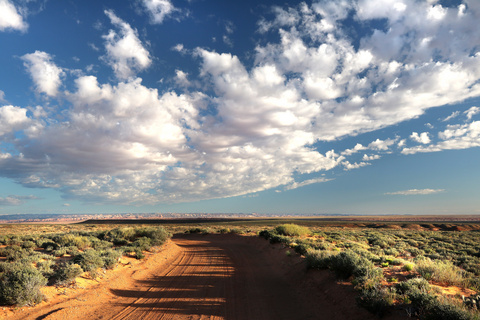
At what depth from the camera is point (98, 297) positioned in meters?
9.20

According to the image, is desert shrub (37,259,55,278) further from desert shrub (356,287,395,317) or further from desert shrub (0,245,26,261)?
desert shrub (356,287,395,317)

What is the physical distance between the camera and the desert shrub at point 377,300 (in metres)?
6.54

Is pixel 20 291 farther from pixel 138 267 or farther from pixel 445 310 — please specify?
pixel 445 310

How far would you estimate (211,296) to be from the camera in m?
9.51

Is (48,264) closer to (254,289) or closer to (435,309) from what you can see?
(254,289)

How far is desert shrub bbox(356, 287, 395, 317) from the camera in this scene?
21.4ft

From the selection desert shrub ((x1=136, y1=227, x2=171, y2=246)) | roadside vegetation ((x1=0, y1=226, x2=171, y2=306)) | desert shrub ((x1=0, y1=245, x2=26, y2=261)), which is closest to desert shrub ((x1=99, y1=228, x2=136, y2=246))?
desert shrub ((x1=136, y1=227, x2=171, y2=246))

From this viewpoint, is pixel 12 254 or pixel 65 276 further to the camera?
pixel 12 254

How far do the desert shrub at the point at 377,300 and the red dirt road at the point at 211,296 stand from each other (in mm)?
230

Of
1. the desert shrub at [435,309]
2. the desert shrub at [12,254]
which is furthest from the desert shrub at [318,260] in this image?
the desert shrub at [12,254]

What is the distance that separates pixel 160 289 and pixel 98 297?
2.36 meters

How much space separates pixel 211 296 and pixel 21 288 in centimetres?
633

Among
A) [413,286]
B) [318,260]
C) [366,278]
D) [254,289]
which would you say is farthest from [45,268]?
[413,286]

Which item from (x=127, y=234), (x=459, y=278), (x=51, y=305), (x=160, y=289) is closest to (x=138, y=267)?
(x=160, y=289)
